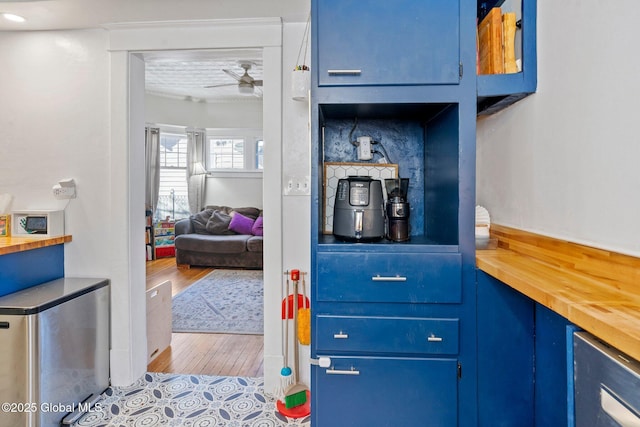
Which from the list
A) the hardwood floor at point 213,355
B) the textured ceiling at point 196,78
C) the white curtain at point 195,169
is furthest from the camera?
the white curtain at point 195,169

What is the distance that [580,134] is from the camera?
1.17 meters

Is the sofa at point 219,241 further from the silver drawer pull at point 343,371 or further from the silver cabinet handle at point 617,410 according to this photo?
the silver cabinet handle at point 617,410

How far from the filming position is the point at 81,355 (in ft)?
6.65

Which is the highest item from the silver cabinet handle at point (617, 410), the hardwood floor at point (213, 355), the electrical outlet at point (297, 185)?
the electrical outlet at point (297, 185)

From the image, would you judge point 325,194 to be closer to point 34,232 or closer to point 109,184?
point 109,184

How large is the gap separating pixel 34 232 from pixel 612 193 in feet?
9.53

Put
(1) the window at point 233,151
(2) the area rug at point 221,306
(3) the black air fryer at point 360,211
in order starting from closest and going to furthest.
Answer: (3) the black air fryer at point 360,211 → (2) the area rug at point 221,306 → (1) the window at point 233,151

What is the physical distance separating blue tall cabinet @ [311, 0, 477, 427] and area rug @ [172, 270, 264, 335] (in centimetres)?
187

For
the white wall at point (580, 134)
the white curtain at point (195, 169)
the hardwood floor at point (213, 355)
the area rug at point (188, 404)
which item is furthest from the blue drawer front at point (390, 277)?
the white curtain at point (195, 169)

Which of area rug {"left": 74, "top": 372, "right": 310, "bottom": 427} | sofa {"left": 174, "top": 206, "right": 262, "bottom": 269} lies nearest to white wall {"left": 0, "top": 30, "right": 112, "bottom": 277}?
area rug {"left": 74, "top": 372, "right": 310, "bottom": 427}

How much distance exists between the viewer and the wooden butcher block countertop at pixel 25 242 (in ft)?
6.03

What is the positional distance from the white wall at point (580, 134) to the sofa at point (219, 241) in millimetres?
4317

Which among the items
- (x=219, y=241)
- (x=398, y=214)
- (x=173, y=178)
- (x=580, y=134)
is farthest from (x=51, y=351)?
(x=173, y=178)

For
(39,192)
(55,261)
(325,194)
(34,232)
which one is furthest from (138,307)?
(325,194)
